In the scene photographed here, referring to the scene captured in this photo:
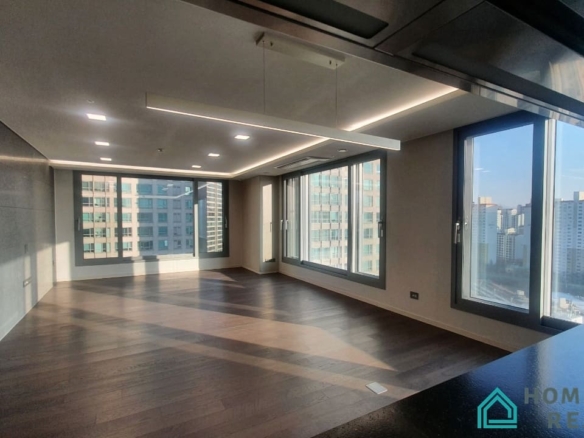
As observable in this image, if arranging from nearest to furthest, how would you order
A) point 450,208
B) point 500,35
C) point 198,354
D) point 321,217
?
point 500,35
point 198,354
point 450,208
point 321,217

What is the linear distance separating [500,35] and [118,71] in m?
2.56

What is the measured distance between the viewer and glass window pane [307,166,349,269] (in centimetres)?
561

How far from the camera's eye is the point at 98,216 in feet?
22.7

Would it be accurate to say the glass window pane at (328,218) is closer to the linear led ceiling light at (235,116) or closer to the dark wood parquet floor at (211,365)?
the dark wood parquet floor at (211,365)

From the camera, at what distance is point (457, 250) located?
3551 millimetres

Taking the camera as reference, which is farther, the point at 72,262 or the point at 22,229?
the point at 72,262

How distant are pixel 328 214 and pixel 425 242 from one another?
246 centimetres

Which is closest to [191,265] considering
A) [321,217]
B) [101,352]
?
[321,217]

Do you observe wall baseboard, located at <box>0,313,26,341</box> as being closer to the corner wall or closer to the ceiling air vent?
the corner wall

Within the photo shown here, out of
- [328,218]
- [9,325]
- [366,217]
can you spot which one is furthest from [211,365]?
[328,218]

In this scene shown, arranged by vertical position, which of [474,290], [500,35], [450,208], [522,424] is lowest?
[474,290]

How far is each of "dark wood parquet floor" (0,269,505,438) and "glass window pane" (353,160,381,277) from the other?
2.30ft

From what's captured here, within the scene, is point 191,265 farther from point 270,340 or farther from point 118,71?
point 118,71

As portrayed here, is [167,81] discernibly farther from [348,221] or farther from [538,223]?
[348,221]
